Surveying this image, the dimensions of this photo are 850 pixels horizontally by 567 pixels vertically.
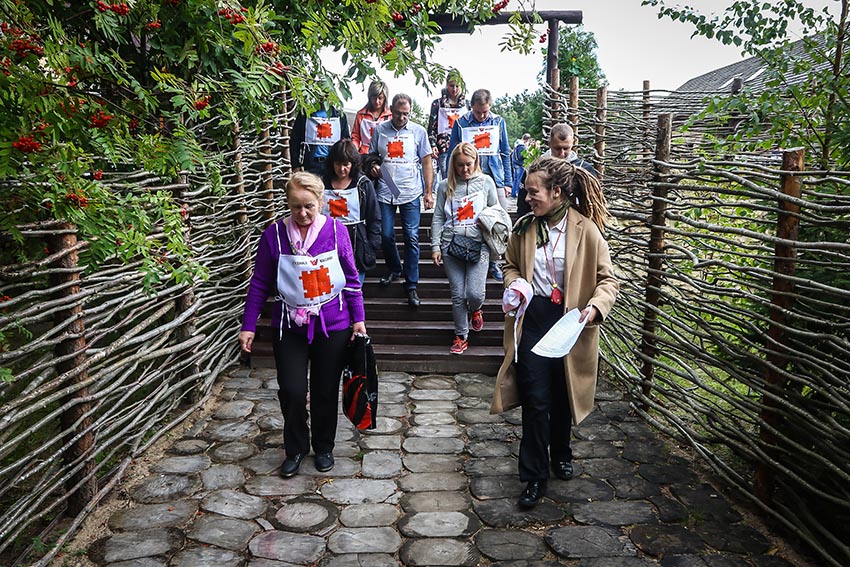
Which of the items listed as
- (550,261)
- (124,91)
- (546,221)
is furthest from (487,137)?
(124,91)

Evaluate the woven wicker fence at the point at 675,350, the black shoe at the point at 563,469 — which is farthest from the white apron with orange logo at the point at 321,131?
the black shoe at the point at 563,469

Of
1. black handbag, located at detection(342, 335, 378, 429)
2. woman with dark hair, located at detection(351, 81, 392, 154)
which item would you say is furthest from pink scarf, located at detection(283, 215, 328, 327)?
woman with dark hair, located at detection(351, 81, 392, 154)

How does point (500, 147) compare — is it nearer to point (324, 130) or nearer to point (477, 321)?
point (324, 130)

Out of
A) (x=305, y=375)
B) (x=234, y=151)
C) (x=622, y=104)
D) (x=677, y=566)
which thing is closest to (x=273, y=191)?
(x=234, y=151)

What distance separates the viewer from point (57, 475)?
3.16 meters

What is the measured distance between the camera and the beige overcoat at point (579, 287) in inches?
135

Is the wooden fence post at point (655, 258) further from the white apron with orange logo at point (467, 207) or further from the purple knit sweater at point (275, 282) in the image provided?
the purple knit sweater at point (275, 282)

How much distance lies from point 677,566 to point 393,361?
3193mm

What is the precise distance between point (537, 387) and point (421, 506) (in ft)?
2.95

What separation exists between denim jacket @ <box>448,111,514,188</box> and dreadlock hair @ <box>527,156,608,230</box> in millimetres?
3191

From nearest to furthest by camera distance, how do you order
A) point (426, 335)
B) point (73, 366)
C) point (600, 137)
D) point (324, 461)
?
point (73, 366) → point (324, 461) → point (426, 335) → point (600, 137)

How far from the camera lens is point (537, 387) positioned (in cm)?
343

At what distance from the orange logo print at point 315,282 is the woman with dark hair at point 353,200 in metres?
1.60

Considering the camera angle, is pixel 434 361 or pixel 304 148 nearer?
pixel 434 361
